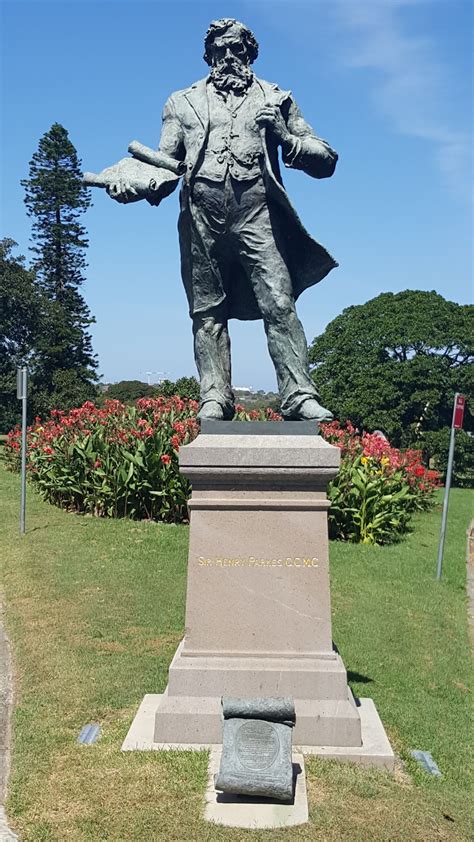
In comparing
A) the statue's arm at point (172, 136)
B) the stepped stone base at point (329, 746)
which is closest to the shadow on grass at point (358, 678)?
the stepped stone base at point (329, 746)

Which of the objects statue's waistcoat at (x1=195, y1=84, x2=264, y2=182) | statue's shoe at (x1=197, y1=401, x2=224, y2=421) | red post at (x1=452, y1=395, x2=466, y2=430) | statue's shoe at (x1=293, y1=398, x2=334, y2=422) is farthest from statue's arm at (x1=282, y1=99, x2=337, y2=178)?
red post at (x1=452, y1=395, x2=466, y2=430)

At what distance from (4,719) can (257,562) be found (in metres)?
1.73

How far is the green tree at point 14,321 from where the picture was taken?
A: 25.8 meters

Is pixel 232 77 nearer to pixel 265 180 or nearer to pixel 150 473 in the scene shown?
pixel 265 180

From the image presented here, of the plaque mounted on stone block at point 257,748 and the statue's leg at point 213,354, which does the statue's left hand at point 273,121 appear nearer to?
the statue's leg at point 213,354

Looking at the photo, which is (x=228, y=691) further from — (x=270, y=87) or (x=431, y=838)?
(x=270, y=87)

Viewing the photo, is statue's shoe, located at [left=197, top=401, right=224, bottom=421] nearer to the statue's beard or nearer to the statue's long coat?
the statue's long coat

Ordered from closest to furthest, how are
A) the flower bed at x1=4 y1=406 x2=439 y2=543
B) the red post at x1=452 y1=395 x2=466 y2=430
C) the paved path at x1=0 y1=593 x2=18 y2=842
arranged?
the paved path at x1=0 y1=593 x2=18 y2=842 < the red post at x1=452 y1=395 x2=466 y2=430 < the flower bed at x1=4 y1=406 x2=439 y2=543

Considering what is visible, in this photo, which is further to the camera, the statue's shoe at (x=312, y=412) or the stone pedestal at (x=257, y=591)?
the statue's shoe at (x=312, y=412)

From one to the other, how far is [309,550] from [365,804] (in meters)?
1.16

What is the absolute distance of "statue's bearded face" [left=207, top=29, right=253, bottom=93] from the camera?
13.8ft

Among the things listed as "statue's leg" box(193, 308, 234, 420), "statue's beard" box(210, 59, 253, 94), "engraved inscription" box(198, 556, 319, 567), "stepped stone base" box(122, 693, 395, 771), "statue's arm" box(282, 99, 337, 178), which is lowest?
"stepped stone base" box(122, 693, 395, 771)

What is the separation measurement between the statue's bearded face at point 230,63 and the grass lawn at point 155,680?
3513 millimetres

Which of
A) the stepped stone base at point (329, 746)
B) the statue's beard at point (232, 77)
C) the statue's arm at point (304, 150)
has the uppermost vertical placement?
the statue's beard at point (232, 77)
